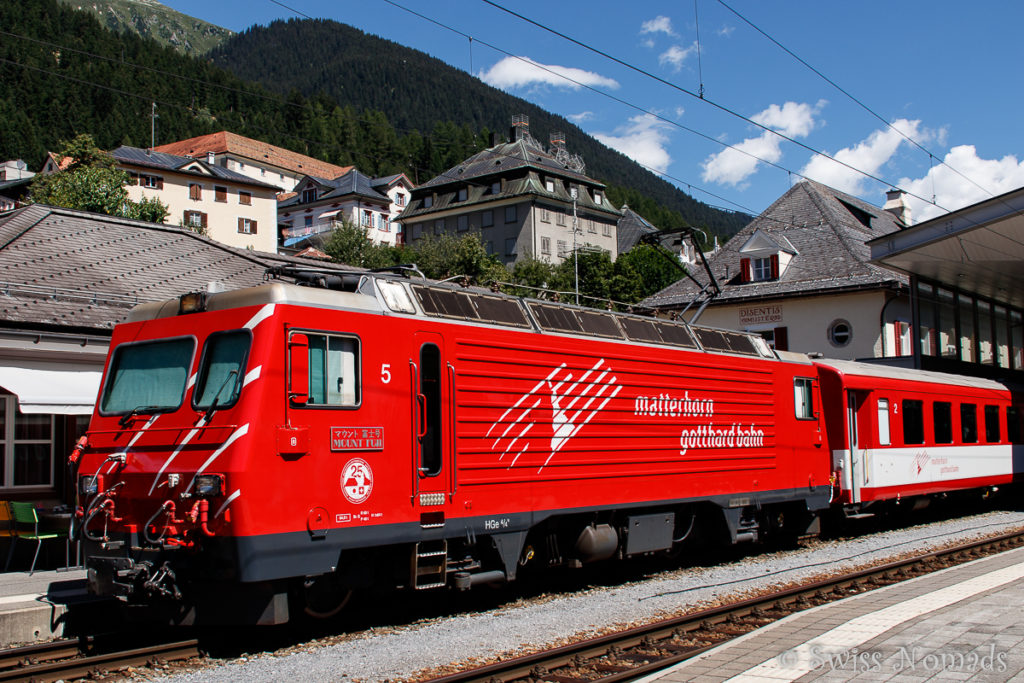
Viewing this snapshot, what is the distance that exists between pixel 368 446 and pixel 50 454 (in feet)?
22.2

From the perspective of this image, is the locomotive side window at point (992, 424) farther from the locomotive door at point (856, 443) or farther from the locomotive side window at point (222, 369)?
the locomotive side window at point (222, 369)

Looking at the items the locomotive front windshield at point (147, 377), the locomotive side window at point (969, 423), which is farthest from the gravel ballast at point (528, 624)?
the locomotive side window at point (969, 423)

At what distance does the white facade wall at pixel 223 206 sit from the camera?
6694 centimetres

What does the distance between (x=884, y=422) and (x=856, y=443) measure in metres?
1.24

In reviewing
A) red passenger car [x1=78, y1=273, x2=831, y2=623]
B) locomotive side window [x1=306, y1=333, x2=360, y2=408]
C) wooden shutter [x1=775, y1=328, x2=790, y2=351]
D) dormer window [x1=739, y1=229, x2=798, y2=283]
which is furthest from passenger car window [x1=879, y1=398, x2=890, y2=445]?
dormer window [x1=739, y1=229, x2=798, y2=283]

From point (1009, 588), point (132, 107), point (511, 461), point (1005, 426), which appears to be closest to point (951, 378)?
point (1005, 426)

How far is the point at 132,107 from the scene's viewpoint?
10494cm

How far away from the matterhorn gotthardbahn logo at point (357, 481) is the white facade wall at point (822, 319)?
23.5 metres

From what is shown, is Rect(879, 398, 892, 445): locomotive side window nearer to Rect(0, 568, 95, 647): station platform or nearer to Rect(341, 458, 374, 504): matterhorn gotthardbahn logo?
Rect(341, 458, 374, 504): matterhorn gotthardbahn logo

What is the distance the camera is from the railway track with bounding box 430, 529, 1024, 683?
7402mm

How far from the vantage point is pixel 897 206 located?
4262 centimetres

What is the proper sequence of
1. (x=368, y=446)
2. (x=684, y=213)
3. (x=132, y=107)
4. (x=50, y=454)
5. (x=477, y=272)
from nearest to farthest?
(x=368, y=446)
(x=50, y=454)
(x=477, y=272)
(x=132, y=107)
(x=684, y=213)

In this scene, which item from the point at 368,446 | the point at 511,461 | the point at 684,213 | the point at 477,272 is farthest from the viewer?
the point at 684,213

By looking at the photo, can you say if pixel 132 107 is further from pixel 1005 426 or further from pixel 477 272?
pixel 1005 426
